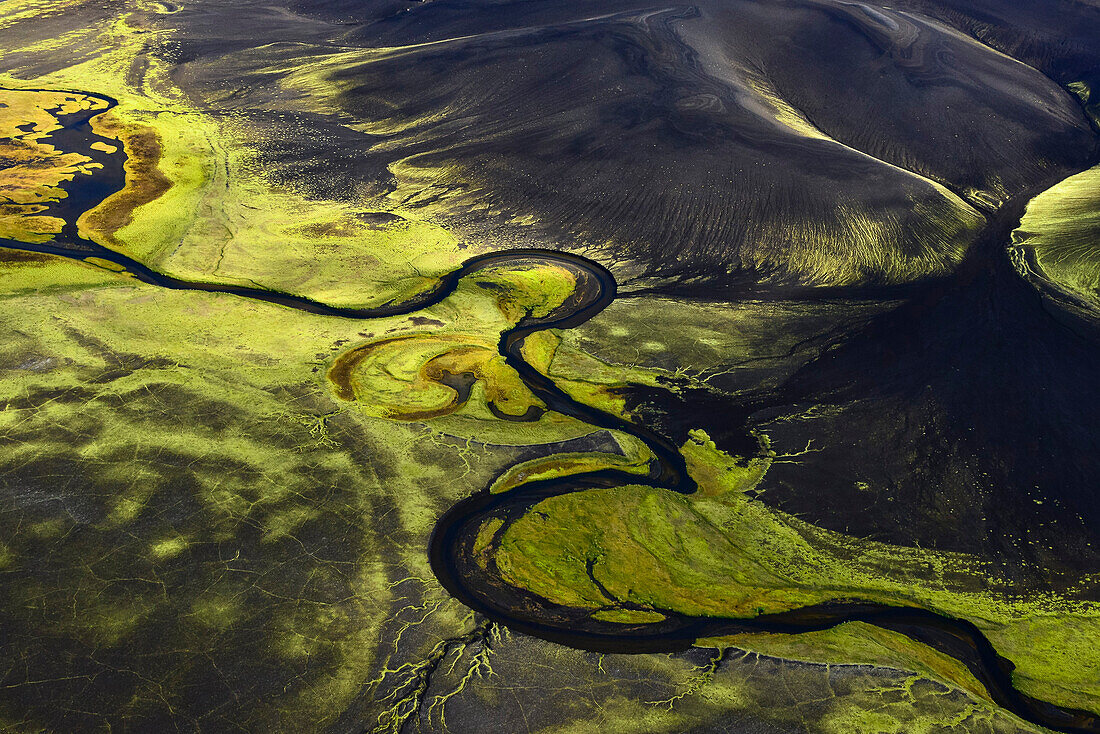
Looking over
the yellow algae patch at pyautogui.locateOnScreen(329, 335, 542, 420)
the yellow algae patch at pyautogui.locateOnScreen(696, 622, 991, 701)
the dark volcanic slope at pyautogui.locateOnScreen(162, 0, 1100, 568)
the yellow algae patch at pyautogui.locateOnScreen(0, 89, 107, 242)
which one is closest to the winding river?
the yellow algae patch at pyautogui.locateOnScreen(696, 622, 991, 701)

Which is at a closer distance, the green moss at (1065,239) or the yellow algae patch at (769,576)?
the yellow algae patch at (769,576)

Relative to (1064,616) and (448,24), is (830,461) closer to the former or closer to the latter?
(1064,616)

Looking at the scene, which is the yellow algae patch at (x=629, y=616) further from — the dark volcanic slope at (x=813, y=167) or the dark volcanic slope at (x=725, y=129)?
the dark volcanic slope at (x=725, y=129)

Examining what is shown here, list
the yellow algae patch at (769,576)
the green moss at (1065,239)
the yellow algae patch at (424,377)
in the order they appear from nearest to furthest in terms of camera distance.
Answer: the yellow algae patch at (769,576) → the yellow algae patch at (424,377) → the green moss at (1065,239)

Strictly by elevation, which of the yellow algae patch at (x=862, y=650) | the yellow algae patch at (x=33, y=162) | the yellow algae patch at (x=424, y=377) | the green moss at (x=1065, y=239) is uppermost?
→ the yellow algae patch at (x=33, y=162)

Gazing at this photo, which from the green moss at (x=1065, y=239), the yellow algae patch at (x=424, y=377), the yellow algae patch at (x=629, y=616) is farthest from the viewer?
the green moss at (x=1065, y=239)

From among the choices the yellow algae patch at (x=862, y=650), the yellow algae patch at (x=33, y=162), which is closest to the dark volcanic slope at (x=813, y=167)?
the yellow algae patch at (x=862, y=650)

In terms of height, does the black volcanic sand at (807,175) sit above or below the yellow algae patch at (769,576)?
above

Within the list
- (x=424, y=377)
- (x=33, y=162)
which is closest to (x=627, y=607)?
(x=424, y=377)

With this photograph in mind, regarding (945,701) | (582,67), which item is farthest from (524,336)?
(582,67)
